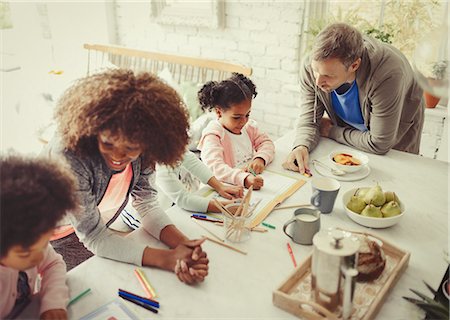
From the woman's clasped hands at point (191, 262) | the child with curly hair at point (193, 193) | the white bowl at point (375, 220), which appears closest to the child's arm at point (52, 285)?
the woman's clasped hands at point (191, 262)

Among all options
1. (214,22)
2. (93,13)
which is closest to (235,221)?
(214,22)

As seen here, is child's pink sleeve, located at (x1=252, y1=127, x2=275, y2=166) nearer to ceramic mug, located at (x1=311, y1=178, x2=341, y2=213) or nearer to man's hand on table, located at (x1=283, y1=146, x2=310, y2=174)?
man's hand on table, located at (x1=283, y1=146, x2=310, y2=174)

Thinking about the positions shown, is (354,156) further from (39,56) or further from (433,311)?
(39,56)

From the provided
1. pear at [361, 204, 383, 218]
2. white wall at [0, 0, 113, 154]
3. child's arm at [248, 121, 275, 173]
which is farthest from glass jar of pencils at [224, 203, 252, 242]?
white wall at [0, 0, 113, 154]

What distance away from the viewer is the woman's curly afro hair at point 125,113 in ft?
3.43

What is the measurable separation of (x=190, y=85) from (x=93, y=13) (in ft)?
4.21

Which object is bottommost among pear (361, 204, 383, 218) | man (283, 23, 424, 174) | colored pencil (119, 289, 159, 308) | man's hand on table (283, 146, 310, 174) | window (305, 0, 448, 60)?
colored pencil (119, 289, 159, 308)

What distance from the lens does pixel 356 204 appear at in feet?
4.27

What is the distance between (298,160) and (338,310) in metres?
0.82

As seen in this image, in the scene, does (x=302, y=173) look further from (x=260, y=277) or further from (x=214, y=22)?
(x=214, y=22)

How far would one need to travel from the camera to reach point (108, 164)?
119 cm

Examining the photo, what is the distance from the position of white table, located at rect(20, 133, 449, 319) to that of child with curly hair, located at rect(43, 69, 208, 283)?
4cm

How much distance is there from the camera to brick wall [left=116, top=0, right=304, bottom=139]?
2.94m

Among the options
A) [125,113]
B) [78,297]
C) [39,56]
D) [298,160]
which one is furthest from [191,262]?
[39,56]
